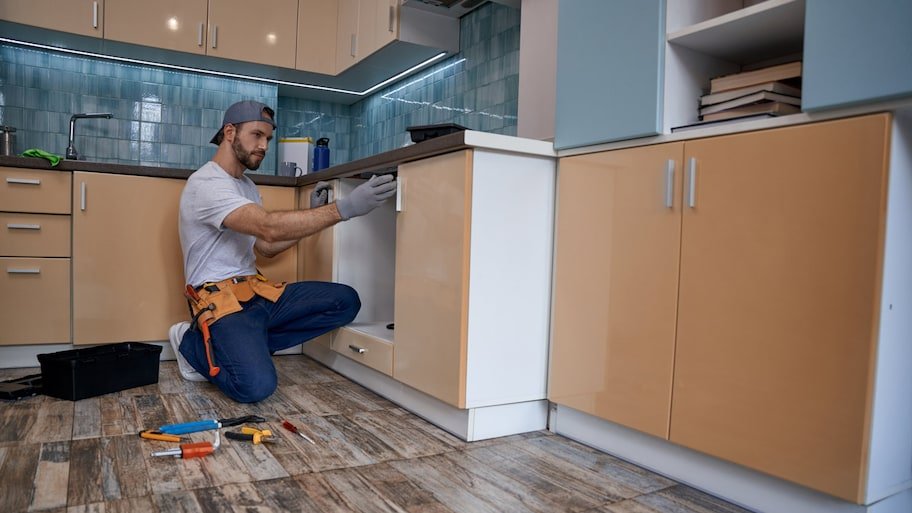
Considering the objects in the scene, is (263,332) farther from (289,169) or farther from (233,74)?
(233,74)

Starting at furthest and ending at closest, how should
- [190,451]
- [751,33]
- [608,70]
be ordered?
1. [608,70]
2. [190,451]
3. [751,33]

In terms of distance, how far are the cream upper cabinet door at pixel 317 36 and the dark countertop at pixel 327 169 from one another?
988 mm

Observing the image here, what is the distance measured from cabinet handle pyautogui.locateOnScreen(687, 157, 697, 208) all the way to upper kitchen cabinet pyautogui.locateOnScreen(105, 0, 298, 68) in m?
2.98

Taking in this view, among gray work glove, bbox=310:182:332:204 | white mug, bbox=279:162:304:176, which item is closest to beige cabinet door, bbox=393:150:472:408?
gray work glove, bbox=310:182:332:204

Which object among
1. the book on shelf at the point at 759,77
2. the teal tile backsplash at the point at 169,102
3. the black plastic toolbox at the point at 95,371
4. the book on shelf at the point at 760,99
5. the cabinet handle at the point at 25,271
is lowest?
the black plastic toolbox at the point at 95,371

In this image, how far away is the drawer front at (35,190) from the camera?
2861 mm

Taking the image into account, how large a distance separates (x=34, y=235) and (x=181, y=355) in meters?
0.89

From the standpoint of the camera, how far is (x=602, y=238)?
1.91 metres

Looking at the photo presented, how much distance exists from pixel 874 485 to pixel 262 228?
6.72 ft

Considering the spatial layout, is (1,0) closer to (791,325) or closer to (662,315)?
(662,315)

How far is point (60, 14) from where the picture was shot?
343 centimetres

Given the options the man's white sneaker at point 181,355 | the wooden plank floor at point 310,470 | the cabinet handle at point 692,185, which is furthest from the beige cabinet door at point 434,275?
the man's white sneaker at point 181,355

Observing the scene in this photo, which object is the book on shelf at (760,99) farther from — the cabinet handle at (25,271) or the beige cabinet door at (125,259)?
the cabinet handle at (25,271)

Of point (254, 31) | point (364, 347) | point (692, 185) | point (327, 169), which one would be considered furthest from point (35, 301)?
point (692, 185)
